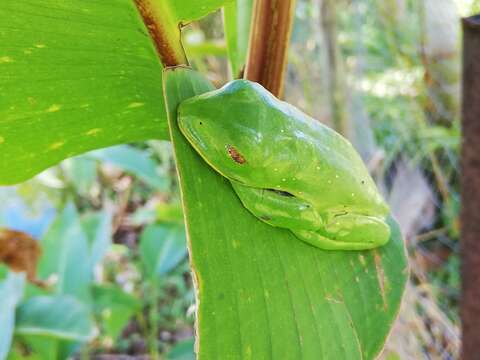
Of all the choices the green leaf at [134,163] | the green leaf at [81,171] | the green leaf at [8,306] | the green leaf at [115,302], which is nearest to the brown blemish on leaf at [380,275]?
the green leaf at [8,306]

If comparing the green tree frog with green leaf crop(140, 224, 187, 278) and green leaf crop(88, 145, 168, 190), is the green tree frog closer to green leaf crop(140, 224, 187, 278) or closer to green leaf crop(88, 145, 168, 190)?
green leaf crop(140, 224, 187, 278)

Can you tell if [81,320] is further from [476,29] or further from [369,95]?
[369,95]

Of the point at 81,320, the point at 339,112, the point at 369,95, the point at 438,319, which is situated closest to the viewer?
the point at 81,320

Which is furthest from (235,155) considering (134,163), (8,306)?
(134,163)

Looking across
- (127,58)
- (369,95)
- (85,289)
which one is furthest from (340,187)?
(369,95)

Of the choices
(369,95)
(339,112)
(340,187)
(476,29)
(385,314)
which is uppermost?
(476,29)

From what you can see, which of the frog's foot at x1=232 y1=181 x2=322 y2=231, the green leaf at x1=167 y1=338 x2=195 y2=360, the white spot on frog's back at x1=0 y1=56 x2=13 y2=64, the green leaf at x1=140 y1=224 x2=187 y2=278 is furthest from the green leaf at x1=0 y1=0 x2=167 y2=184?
the green leaf at x1=140 y1=224 x2=187 y2=278
